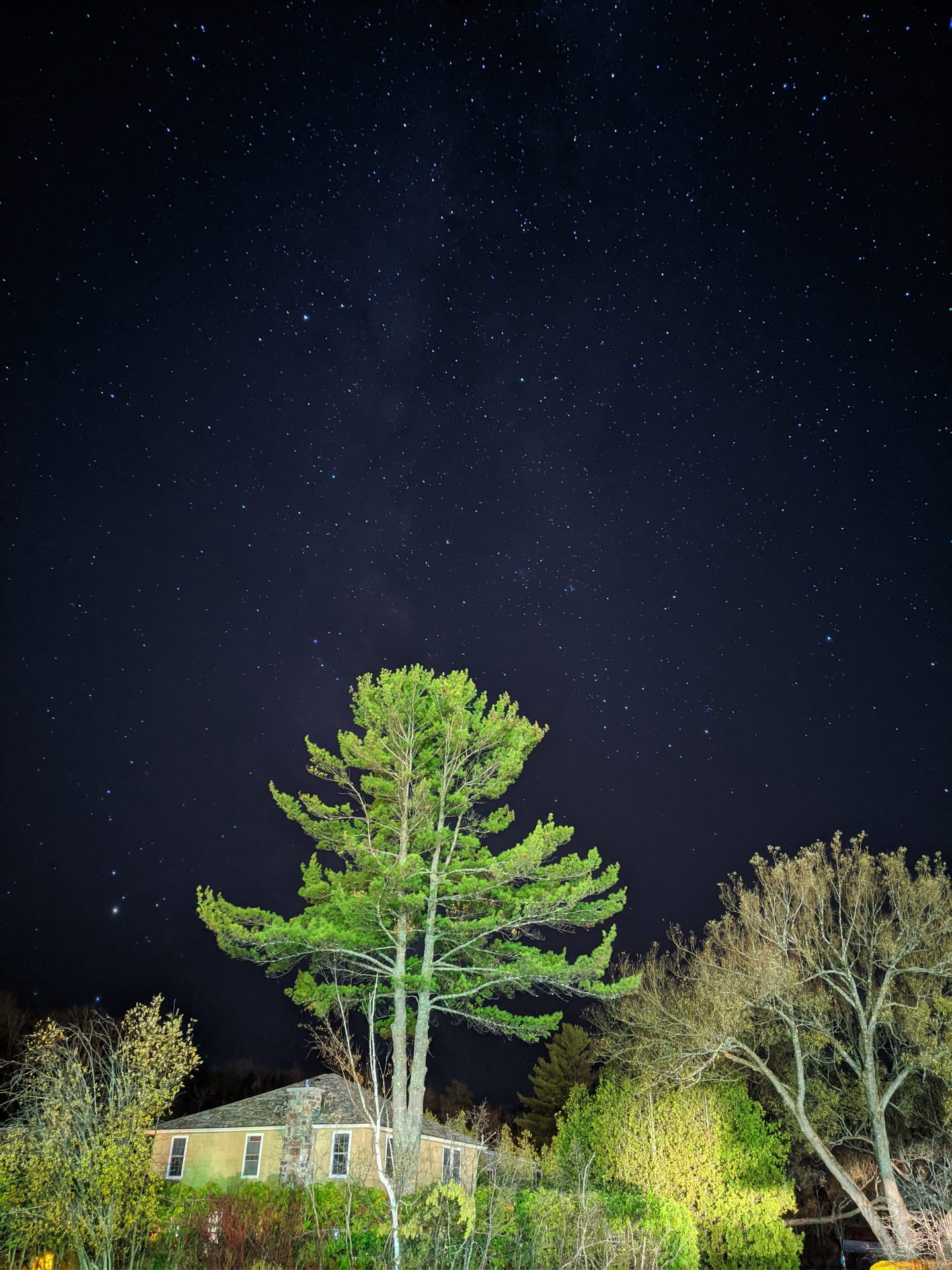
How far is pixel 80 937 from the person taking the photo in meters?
43.6

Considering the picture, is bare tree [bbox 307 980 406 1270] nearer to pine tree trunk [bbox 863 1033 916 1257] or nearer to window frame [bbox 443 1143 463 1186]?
window frame [bbox 443 1143 463 1186]

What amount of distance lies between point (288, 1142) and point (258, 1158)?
2746 mm

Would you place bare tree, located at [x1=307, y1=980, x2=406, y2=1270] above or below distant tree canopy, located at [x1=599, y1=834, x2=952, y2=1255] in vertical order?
below

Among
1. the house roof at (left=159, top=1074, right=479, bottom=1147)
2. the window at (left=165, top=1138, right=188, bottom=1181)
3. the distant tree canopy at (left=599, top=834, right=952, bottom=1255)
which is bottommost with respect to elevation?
the window at (left=165, top=1138, right=188, bottom=1181)

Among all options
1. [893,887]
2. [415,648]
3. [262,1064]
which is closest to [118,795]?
[415,648]

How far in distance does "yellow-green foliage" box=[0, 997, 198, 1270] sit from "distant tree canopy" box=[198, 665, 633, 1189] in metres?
4.73

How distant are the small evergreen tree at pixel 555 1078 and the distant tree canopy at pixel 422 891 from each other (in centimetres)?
2602

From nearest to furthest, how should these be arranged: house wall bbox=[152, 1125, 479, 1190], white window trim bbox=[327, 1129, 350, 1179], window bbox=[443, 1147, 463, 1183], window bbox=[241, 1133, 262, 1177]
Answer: white window trim bbox=[327, 1129, 350, 1179] → house wall bbox=[152, 1125, 479, 1190] → window bbox=[241, 1133, 262, 1177] → window bbox=[443, 1147, 463, 1183]

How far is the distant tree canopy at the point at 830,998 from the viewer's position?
21.5 meters

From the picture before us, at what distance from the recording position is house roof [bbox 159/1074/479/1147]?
997 inches

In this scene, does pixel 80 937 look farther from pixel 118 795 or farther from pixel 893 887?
pixel 893 887

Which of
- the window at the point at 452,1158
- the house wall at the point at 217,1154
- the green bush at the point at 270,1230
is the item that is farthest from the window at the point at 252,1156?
the green bush at the point at 270,1230

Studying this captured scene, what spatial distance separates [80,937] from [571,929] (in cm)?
3545

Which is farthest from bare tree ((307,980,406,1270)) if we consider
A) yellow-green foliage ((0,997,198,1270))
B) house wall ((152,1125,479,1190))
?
yellow-green foliage ((0,997,198,1270))
